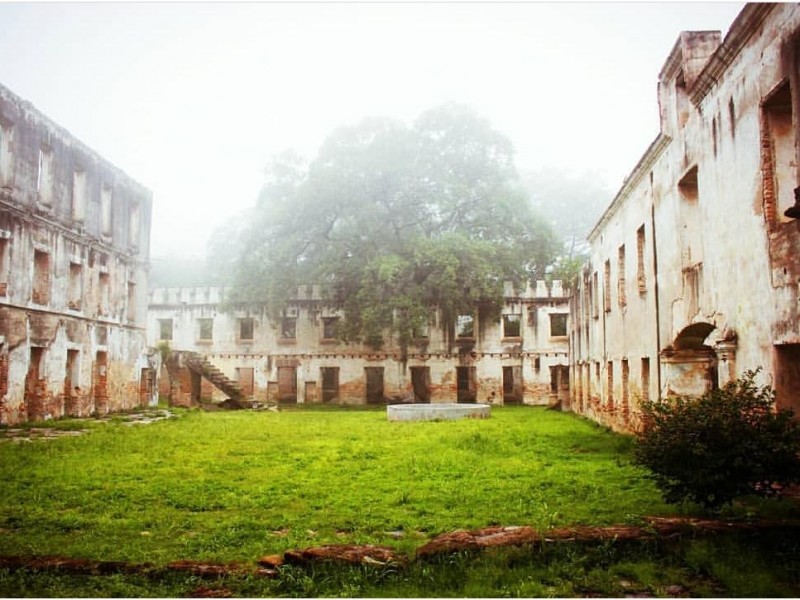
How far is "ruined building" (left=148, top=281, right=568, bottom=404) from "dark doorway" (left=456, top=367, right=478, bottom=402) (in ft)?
0.20

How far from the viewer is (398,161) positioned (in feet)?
104

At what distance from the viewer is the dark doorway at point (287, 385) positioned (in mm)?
37562

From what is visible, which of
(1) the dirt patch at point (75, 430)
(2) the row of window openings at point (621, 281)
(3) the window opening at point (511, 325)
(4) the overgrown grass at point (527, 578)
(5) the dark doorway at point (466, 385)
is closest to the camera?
(4) the overgrown grass at point (527, 578)

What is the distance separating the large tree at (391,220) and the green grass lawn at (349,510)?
47.1 ft

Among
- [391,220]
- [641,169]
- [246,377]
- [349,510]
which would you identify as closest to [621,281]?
[641,169]

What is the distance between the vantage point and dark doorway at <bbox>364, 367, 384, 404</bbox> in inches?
1411

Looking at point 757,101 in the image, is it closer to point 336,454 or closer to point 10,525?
point 336,454

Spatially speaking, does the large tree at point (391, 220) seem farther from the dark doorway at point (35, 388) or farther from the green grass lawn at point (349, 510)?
the green grass lawn at point (349, 510)

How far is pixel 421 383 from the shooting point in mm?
35594

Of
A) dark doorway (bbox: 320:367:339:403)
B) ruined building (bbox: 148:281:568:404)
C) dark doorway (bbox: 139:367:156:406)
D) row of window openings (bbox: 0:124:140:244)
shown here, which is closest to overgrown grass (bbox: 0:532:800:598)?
row of window openings (bbox: 0:124:140:244)

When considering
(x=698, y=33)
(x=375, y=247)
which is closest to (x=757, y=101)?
(x=698, y=33)

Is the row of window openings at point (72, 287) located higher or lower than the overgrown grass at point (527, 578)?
higher

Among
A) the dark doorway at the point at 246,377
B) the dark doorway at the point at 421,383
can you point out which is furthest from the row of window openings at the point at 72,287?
the dark doorway at the point at 421,383

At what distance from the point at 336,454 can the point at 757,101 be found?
9.41m
